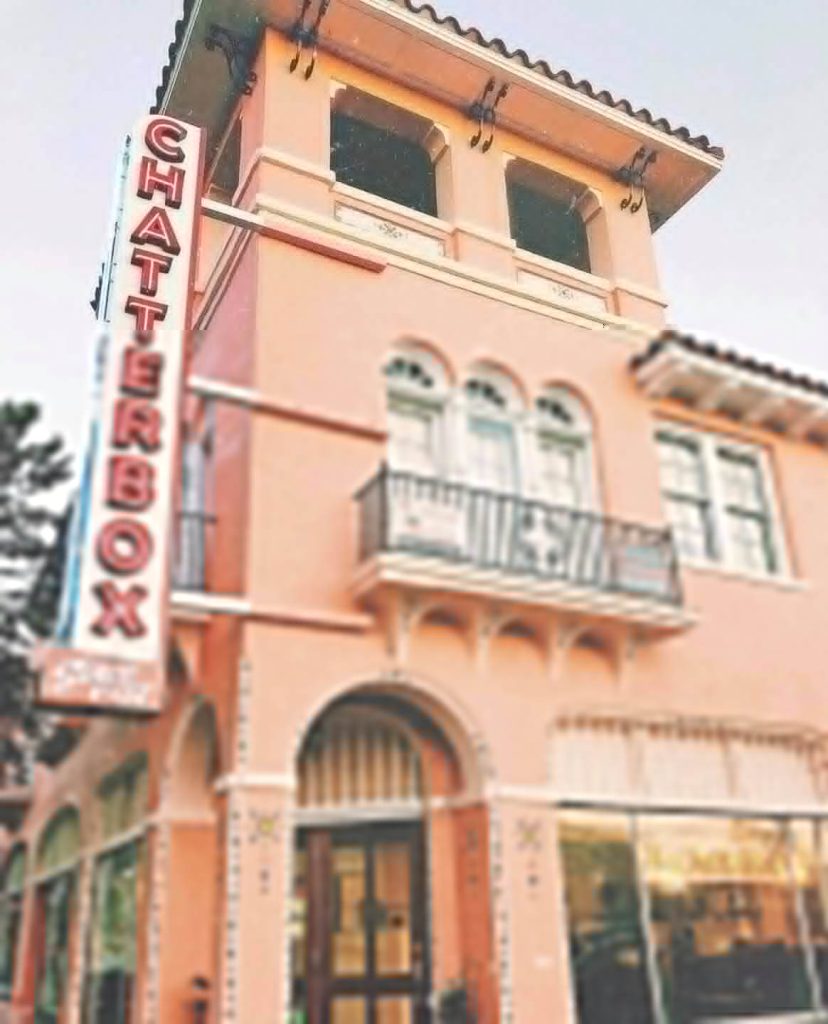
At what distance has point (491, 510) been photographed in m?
8.51

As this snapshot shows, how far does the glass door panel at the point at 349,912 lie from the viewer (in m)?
7.95

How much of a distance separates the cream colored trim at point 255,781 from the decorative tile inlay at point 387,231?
20.0 ft

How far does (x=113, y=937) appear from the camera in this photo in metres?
9.08

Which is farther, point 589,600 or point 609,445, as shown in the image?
point 609,445

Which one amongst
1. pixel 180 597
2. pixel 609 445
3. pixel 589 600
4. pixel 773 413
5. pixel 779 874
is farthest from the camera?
pixel 773 413

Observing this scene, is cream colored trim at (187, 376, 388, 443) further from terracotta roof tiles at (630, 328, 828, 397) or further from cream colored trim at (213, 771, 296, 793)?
terracotta roof tiles at (630, 328, 828, 397)

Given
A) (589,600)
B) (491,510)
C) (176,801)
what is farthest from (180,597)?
(589,600)

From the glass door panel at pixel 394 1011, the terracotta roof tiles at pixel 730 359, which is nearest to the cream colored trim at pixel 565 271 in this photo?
the terracotta roof tiles at pixel 730 359

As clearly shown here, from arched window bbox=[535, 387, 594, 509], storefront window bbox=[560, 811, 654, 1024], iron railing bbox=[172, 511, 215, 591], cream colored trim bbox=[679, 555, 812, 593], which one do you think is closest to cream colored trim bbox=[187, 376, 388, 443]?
iron railing bbox=[172, 511, 215, 591]

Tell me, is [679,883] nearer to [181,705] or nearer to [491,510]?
[491,510]

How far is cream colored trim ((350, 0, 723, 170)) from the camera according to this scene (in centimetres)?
1184

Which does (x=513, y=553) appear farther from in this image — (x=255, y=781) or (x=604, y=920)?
(x=604, y=920)

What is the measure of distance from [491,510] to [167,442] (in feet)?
9.85

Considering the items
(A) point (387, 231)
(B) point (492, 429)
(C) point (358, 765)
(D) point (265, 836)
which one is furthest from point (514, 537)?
(A) point (387, 231)
